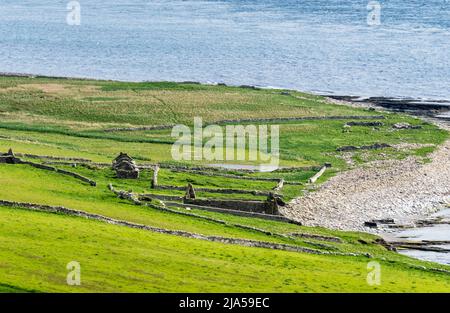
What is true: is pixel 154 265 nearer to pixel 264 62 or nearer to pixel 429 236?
pixel 429 236

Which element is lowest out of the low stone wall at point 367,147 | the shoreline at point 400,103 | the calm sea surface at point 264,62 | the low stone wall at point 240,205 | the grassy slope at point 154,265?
the grassy slope at point 154,265

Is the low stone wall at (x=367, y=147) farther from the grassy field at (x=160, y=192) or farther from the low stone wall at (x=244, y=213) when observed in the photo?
the low stone wall at (x=244, y=213)

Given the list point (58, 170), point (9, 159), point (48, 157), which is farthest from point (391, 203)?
point (9, 159)

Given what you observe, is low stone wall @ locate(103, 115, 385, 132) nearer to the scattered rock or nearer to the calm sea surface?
the scattered rock

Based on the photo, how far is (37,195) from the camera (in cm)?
7250

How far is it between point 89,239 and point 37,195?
42.7 feet

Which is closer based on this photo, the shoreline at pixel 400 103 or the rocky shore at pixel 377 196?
the rocky shore at pixel 377 196

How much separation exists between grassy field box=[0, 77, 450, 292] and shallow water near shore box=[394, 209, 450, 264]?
96.2 inches

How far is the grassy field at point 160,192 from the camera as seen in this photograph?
2159 inches

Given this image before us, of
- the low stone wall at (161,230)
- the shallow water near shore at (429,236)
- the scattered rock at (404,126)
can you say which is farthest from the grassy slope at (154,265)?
the scattered rock at (404,126)

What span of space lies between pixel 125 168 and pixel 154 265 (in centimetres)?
2844

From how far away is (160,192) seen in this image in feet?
261

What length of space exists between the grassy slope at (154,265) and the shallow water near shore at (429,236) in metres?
6.07
